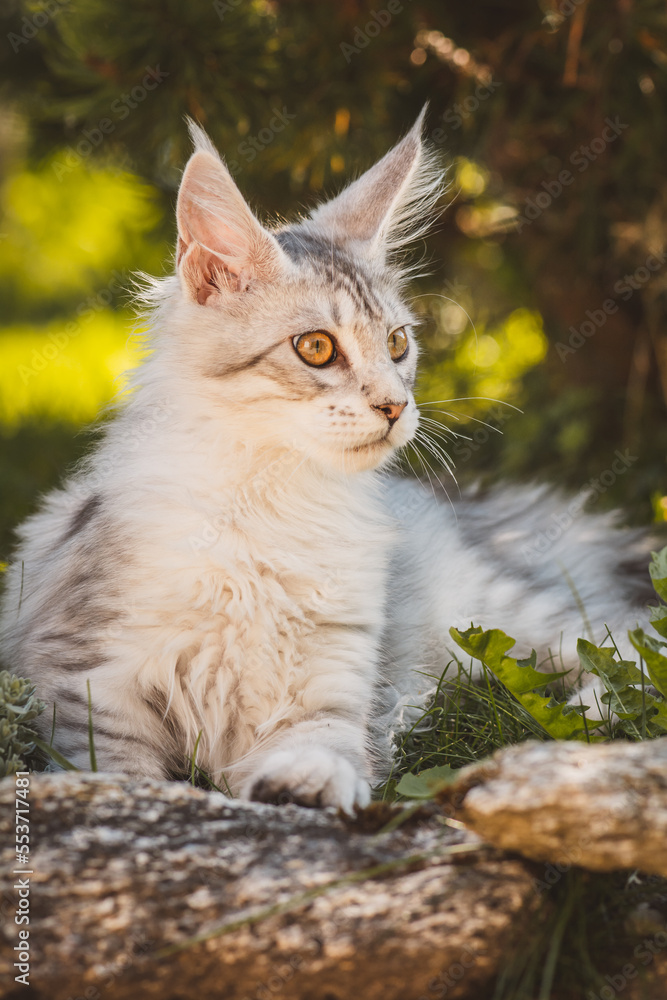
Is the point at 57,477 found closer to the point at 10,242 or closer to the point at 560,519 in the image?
the point at 560,519

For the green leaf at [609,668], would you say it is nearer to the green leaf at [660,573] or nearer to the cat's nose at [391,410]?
the green leaf at [660,573]

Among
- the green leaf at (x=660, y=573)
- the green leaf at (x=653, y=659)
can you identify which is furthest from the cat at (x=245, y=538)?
the green leaf at (x=660, y=573)

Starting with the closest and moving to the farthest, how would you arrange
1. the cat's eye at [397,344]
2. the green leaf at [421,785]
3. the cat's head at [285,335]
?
the green leaf at [421,785] → the cat's head at [285,335] → the cat's eye at [397,344]

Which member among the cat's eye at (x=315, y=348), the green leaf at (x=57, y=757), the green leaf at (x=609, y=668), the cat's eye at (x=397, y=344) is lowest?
the green leaf at (x=57, y=757)

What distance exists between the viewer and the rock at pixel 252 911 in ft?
3.73

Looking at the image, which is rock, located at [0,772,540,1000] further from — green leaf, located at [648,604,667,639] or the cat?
green leaf, located at [648,604,667,639]

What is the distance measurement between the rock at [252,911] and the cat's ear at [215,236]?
1429 millimetres

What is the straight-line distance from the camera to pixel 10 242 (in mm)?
8430

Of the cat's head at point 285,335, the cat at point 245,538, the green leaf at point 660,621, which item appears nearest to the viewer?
the green leaf at point 660,621

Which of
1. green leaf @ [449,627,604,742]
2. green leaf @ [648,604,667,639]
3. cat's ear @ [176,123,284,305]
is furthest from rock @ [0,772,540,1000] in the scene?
cat's ear @ [176,123,284,305]

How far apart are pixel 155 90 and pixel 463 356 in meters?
1.95

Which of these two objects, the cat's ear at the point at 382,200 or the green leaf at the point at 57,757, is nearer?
the green leaf at the point at 57,757

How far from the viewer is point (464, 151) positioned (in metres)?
3.36

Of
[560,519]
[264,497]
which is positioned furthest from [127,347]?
[560,519]
